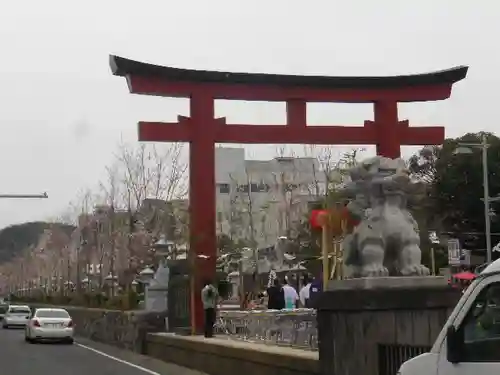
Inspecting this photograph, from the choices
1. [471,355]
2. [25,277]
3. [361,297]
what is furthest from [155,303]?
[25,277]

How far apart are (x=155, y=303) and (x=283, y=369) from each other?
13.8m

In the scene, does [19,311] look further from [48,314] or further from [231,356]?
[231,356]

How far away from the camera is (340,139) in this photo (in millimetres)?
24094

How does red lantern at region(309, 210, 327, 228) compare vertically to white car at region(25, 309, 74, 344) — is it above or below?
above

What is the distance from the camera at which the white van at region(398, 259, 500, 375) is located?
4887 millimetres

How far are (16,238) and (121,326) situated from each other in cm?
9967

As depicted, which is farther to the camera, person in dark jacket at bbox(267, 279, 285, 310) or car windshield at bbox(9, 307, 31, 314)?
car windshield at bbox(9, 307, 31, 314)

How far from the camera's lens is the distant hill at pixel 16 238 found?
373 ft

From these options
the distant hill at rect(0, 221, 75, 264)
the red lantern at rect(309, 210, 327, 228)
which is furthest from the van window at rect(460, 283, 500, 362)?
the distant hill at rect(0, 221, 75, 264)

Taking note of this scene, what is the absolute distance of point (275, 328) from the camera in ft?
55.4

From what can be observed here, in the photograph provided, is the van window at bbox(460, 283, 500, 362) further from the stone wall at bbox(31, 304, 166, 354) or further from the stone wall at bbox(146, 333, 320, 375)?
the stone wall at bbox(31, 304, 166, 354)

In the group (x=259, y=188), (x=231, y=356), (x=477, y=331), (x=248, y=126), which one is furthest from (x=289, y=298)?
(x=259, y=188)

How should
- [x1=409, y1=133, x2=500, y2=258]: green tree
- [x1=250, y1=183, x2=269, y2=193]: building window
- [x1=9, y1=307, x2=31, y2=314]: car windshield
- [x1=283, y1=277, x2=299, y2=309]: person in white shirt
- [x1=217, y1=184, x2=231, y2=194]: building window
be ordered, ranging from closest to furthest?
[x1=283, y1=277, x2=299, y2=309]: person in white shirt → [x1=9, y1=307, x2=31, y2=314]: car windshield → [x1=409, y1=133, x2=500, y2=258]: green tree → [x1=250, y1=183, x2=269, y2=193]: building window → [x1=217, y1=184, x2=231, y2=194]: building window

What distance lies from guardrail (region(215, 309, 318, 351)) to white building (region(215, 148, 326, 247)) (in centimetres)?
2729
